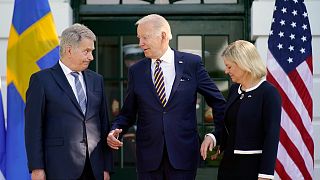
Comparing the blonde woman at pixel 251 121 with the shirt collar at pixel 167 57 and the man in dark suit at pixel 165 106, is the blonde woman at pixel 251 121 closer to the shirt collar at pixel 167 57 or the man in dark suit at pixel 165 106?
the man in dark suit at pixel 165 106

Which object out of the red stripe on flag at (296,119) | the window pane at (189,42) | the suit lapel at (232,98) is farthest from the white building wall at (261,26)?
the suit lapel at (232,98)

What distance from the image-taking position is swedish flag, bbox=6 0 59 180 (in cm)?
544

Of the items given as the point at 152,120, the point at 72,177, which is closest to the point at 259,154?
the point at 152,120

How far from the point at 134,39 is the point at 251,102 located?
295 cm

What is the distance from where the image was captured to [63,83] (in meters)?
4.18

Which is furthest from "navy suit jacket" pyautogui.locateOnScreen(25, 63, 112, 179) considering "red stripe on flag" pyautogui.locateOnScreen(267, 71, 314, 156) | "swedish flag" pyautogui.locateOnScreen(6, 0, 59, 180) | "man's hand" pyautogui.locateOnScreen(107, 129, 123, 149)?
"red stripe on flag" pyautogui.locateOnScreen(267, 71, 314, 156)

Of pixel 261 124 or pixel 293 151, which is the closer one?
pixel 261 124

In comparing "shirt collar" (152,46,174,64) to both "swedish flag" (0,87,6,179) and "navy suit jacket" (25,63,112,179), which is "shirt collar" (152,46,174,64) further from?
"swedish flag" (0,87,6,179)

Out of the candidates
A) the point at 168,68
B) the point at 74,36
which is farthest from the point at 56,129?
the point at 168,68

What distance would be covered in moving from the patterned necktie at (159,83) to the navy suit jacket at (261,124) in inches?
21.0

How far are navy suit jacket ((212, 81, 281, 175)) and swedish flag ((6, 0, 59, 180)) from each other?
2003mm

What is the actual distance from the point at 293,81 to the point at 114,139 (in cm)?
214

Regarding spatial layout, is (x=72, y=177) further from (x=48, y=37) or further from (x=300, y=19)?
(x=300, y=19)

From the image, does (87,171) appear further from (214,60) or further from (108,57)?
(214,60)
